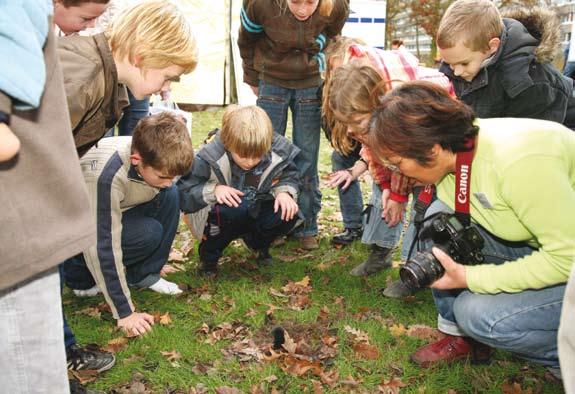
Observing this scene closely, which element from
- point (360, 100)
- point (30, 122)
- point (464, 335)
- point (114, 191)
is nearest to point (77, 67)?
point (30, 122)

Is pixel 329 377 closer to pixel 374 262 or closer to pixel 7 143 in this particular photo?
pixel 374 262

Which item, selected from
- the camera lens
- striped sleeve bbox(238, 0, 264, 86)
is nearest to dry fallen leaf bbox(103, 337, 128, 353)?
the camera lens

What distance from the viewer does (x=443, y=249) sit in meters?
2.50

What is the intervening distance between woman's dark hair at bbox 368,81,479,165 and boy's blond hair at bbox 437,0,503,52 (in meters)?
1.00

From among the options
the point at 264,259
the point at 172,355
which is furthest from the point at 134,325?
the point at 264,259

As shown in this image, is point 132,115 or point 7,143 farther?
point 132,115

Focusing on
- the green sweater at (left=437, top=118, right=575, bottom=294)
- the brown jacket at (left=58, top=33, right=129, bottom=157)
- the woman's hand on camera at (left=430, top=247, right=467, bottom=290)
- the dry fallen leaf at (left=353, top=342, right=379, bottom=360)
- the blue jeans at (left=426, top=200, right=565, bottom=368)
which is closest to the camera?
the brown jacket at (left=58, top=33, right=129, bottom=157)

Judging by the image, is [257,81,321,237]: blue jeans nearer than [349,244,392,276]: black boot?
No

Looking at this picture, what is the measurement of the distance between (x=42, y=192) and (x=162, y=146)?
156 cm

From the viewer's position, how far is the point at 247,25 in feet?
13.9

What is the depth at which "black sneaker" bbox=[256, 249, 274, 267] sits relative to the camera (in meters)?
4.01

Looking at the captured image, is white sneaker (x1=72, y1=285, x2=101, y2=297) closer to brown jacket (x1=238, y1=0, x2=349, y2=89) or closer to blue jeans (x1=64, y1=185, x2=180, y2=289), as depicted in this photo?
blue jeans (x1=64, y1=185, x2=180, y2=289)

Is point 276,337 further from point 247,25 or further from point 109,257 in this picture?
point 247,25

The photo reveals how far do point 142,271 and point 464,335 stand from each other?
202 centimetres
